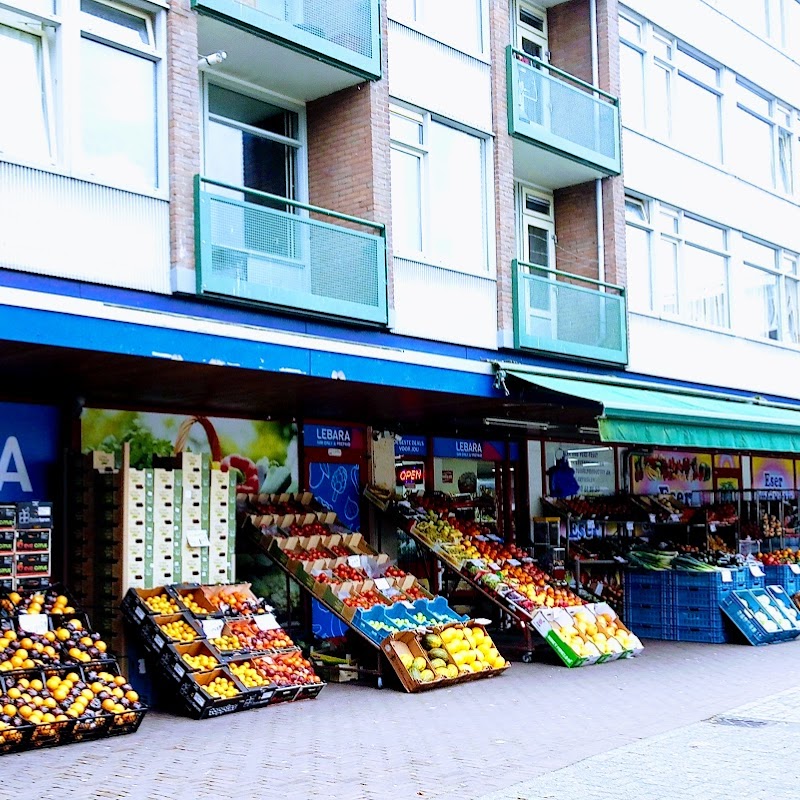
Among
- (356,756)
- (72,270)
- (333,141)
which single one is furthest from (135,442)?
(356,756)

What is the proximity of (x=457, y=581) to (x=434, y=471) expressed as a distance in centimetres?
173

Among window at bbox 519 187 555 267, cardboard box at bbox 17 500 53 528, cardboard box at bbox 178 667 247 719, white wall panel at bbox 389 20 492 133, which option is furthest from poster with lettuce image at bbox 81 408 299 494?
Result: window at bbox 519 187 555 267

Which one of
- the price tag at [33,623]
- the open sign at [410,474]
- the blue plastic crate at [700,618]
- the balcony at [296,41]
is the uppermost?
the balcony at [296,41]

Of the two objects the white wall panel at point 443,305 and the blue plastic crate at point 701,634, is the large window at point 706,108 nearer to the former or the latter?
the white wall panel at point 443,305

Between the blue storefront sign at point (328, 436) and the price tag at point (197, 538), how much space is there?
3419 mm

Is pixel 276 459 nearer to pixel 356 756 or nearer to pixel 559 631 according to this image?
pixel 559 631

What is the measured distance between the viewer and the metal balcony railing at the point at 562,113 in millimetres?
16938

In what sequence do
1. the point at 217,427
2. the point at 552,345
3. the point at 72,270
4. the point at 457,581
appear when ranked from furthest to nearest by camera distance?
the point at 457,581
the point at 552,345
the point at 217,427
the point at 72,270

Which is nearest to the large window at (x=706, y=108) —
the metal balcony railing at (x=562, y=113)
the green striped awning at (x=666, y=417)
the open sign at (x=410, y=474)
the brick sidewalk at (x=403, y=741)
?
the metal balcony railing at (x=562, y=113)

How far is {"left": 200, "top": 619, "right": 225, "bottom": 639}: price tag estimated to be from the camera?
11719 millimetres

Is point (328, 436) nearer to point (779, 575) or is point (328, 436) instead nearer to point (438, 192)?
point (438, 192)

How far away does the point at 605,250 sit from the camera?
18781 millimetres

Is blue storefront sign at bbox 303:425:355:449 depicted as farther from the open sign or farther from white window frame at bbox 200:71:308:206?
white window frame at bbox 200:71:308:206

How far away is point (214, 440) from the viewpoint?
13523 millimetres
